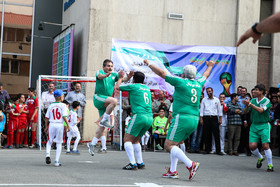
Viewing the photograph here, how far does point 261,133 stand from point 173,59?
10.0 m

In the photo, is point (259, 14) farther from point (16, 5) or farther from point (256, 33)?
point (256, 33)

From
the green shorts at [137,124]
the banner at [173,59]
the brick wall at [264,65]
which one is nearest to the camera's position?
the green shorts at [137,124]

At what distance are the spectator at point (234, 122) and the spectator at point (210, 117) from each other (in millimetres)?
396

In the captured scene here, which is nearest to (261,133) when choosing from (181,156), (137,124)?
(137,124)

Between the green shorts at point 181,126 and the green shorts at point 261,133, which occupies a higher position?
the green shorts at point 181,126

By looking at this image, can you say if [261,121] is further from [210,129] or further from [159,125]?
[159,125]

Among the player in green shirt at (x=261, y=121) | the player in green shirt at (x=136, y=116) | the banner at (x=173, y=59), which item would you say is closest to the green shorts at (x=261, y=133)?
the player in green shirt at (x=261, y=121)

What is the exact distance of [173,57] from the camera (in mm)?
22234

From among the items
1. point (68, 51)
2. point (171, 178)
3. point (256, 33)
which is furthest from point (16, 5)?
point (256, 33)

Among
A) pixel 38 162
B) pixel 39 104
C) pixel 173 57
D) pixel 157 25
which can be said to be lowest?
pixel 38 162

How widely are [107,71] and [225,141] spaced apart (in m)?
8.59

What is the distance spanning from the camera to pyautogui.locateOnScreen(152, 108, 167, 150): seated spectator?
18656mm

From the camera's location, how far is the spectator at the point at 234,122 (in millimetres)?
18328

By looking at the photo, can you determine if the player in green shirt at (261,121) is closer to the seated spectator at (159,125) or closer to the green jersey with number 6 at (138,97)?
the green jersey with number 6 at (138,97)
